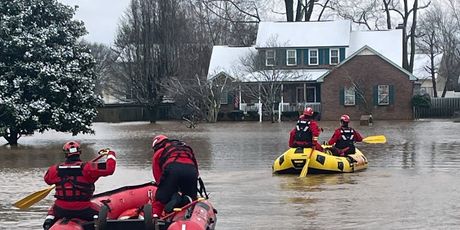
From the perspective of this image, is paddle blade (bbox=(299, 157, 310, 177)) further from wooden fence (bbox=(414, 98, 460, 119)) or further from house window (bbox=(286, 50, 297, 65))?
wooden fence (bbox=(414, 98, 460, 119))

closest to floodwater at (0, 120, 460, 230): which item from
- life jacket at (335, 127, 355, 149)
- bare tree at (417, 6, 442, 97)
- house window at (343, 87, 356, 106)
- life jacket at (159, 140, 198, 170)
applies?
life jacket at (335, 127, 355, 149)

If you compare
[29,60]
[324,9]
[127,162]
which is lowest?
[127,162]

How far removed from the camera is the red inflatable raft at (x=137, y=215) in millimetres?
9828

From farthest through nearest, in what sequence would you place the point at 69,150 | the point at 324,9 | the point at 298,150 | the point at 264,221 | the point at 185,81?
the point at 324,9 → the point at 185,81 → the point at 298,150 → the point at 264,221 → the point at 69,150

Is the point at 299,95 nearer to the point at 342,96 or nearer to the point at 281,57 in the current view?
the point at 281,57

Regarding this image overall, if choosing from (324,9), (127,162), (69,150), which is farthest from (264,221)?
A: (324,9)

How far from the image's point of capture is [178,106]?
62219mm

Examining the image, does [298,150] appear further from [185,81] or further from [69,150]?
[185,81]

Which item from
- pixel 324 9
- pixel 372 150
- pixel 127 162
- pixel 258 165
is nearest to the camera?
pixel 258 165

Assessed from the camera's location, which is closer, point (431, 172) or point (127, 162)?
point (431, 172)

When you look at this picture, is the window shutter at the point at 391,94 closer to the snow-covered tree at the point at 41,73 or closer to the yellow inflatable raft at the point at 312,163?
the snow-covered tree at the point at 41,73

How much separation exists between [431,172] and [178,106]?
42.7 m

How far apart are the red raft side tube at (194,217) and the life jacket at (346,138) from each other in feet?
36.2

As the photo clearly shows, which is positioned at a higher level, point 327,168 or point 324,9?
point 324,9
